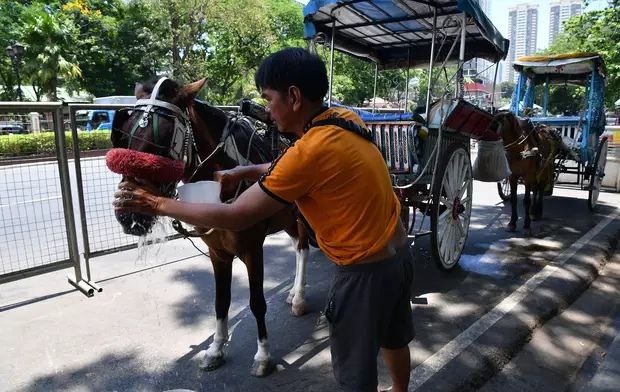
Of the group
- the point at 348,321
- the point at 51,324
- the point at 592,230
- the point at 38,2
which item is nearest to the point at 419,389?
the point at 348,321

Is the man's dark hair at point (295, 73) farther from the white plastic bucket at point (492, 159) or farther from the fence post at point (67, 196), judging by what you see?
the white plastic bucket at point (492, 159)

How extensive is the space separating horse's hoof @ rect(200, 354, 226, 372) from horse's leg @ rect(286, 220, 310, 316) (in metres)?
0.99

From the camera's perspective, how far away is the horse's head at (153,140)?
6.72 feet

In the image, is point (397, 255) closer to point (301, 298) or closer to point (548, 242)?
point (301, 298)

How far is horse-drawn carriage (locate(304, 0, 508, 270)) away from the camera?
14.5 ft

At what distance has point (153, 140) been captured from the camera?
224 centimetres

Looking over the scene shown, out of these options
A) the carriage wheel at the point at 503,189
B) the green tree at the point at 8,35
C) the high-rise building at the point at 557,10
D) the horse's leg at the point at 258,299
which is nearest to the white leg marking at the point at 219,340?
the horse's leg at the point at 258,299

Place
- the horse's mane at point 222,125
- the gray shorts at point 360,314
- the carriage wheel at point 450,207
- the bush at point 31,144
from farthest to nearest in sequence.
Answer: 1. the carriage wheel at point 450,207
2. the bush at point 31,144
3. the horse's mane at point 222,125
4. the gray shorts at point 360,314

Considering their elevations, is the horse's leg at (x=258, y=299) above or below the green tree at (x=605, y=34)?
below

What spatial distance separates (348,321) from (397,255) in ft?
1.15

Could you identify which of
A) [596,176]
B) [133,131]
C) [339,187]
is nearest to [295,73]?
[339,187]

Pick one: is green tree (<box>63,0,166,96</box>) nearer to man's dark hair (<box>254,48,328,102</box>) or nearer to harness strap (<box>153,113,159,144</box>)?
harness strap (<box>153,113,159,144</box>)

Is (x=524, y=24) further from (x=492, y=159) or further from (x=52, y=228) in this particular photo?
Answer: (x=52, y=228)

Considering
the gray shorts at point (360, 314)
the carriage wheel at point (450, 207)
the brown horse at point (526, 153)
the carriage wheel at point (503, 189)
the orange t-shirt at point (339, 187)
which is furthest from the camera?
the carriage wheel at point (503, 189)
